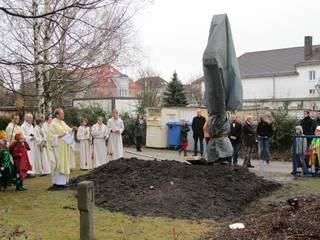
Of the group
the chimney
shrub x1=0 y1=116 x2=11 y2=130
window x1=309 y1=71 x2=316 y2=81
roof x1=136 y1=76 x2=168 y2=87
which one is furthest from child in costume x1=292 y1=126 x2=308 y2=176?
the chimney

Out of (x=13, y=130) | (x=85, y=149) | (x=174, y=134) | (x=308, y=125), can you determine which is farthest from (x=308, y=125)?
(x=13, y=130)

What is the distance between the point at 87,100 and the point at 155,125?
417 inches

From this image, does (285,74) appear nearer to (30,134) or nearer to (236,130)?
(236,130)

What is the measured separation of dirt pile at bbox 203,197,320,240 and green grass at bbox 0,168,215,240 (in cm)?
87

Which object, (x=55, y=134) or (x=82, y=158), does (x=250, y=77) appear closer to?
(x=82, y=158)

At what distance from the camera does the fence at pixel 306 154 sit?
605 inches

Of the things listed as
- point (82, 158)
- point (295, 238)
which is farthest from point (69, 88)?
point (295, 238)

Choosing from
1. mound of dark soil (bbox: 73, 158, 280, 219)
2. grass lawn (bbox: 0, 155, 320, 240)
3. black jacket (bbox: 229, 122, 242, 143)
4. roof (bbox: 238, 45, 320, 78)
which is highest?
roof (bbox: 238, 45, 320, 78)

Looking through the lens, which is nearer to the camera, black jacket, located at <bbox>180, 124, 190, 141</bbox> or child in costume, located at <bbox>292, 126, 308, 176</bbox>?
child in costume, located at <bbox>292, 126, 308, 176</bbox>

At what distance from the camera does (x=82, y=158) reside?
18797 millimetres

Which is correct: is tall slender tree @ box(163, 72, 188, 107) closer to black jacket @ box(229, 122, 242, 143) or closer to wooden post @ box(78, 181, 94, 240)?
black jacket @ box(229, 122, 242, 143)

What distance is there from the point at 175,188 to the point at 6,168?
4.89m

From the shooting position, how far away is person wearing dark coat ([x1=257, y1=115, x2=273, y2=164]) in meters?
17.4

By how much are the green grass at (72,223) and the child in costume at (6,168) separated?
68.4 inches
